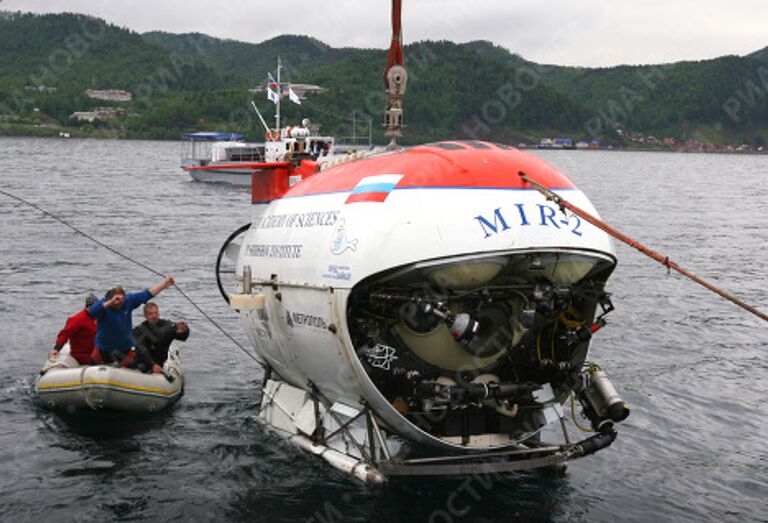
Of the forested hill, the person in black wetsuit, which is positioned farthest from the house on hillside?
the person in black wetsuit

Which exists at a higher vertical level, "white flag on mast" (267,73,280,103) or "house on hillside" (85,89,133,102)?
"house on hillside" (85,89,133,102)

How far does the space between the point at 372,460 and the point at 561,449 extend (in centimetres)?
210

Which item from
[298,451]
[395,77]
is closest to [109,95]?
[395,77]

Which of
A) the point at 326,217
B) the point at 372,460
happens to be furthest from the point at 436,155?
the point at 372,460

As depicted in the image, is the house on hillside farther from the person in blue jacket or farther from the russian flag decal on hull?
the russian flag decal on hull

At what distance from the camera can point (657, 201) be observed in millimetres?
65312

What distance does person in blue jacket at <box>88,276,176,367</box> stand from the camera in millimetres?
13961

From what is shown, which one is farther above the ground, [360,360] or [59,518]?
[360,360]

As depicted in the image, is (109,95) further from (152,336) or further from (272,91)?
(152,336)

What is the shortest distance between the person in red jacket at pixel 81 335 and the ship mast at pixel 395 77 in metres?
5.99

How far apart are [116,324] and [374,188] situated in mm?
6376

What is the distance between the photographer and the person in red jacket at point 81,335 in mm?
14742

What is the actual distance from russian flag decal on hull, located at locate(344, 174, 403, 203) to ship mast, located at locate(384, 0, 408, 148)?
2.17 meters

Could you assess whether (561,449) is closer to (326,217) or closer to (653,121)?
(326,217)
